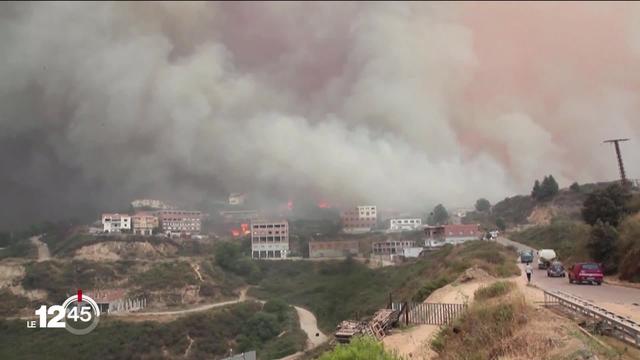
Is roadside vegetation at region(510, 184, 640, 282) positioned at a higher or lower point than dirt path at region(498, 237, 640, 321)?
higher

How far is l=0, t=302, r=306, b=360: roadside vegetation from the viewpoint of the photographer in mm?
27984

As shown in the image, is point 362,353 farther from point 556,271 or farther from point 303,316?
point 303,316

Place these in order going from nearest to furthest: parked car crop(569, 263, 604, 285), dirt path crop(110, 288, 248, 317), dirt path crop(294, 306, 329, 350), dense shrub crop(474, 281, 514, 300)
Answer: dense shrub crop(474, 281, 514, 300) → parked car crop(569, 263, 604, 285) → dirt path crop(294, 306, 329, 350) → dirt path crop(110, 288, 248, 317)

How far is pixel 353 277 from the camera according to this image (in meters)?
46.7

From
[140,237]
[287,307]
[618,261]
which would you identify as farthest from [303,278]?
[618,261]

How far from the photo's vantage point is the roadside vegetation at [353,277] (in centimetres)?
3080

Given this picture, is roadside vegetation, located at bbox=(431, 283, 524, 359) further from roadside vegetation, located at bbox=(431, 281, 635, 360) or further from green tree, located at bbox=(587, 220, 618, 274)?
green tree, located at bbox=(587, 220, 618, 274)

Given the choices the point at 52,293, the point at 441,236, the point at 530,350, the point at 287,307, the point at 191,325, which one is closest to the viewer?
the point at 530,350

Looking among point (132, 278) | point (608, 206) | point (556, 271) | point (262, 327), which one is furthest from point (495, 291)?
point (132, 278)

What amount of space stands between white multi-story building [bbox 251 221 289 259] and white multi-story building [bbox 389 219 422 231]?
18.5m

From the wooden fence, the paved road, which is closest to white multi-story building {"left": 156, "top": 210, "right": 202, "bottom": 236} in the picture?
the wooden fence

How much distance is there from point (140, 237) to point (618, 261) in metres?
56.0

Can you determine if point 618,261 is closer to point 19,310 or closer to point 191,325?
point 191,325

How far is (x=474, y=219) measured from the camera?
78062 mm
